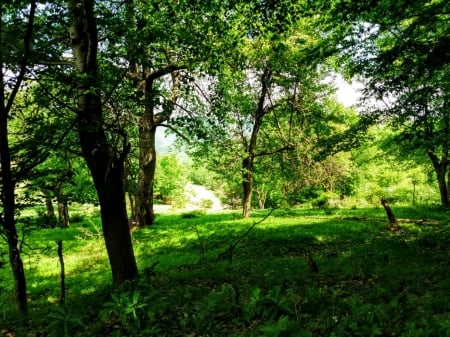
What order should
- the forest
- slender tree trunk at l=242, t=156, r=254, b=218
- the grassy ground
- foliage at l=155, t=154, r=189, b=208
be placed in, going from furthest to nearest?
foliage at l=155, t=154, r=189, b=208 < slender tree trunk at l=242, t=156, r=254, b=218 < the forest < the grassy ground

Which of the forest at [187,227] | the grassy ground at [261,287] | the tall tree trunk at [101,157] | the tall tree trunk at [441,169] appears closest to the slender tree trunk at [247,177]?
the forest at [187,227]

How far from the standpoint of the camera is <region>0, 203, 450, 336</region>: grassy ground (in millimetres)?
6264

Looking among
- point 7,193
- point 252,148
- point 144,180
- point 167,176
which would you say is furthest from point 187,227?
point 167,176

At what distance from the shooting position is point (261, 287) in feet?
29.5

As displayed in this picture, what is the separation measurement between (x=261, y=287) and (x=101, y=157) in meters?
4.92

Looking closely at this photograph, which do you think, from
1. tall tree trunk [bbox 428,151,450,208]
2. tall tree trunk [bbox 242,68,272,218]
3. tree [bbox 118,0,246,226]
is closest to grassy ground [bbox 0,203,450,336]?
tree [bbox 118,0,246,226]

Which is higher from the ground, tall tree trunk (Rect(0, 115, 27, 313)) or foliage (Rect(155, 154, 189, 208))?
foliage (Rect(155, 154, 189, 208))

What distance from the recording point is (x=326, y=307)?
6992 mm

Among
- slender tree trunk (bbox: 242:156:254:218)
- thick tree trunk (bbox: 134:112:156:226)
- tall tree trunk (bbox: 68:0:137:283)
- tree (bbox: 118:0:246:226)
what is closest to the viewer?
tree (bbox: 118:0:246:226)

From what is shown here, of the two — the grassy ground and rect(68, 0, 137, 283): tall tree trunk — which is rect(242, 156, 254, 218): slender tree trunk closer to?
the grassy ground

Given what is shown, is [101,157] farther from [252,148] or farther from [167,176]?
[167,176]

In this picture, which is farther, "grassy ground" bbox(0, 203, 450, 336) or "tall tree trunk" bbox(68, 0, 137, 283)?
"tall tree trunk" bbox(68, 0, 137, 283)

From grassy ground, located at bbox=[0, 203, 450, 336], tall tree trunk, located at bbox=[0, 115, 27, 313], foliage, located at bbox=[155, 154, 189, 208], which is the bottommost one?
grassy ground, located at bbox=[0, 203, 450, 336]

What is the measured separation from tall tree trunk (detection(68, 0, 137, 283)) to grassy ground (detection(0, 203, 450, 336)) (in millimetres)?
838
